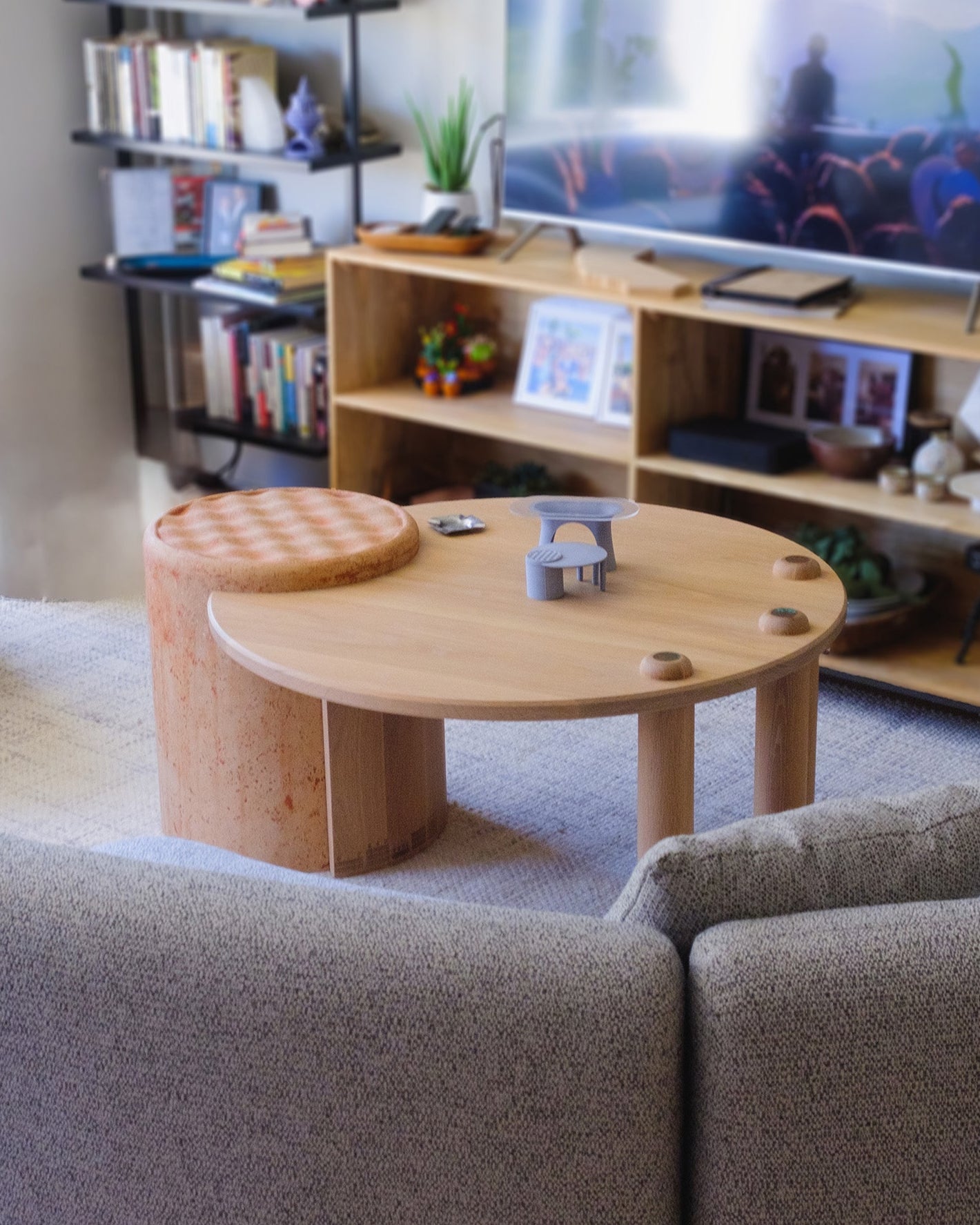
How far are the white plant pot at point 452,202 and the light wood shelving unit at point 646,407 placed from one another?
11cm

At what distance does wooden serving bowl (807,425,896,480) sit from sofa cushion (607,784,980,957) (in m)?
1.75

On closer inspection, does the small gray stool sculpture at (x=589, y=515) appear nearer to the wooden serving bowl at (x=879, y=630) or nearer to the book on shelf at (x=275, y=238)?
the wooden serving bowl at (x=879, y=630)

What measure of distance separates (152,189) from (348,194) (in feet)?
1.71

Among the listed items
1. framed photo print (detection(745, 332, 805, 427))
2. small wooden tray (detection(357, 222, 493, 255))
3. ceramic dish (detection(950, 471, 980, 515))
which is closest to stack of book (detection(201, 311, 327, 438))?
small wooden tray (detection(357, 222, 493, 255))

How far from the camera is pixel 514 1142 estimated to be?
1.18m

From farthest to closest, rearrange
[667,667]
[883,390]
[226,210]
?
1. [226,210]
2. [883,390]
3. [667,667]

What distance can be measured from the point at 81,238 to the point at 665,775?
2.69m

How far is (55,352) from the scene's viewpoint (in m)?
4.10

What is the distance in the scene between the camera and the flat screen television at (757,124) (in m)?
2.78

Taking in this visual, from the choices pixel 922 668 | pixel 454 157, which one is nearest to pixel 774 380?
pixel 922 668

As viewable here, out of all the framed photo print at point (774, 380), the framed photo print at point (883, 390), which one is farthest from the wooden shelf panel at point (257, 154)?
the framed photo print at point (883, 390)

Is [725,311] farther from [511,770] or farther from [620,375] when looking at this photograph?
[511,770]

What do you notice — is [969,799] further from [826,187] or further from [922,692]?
Result: [826,187]

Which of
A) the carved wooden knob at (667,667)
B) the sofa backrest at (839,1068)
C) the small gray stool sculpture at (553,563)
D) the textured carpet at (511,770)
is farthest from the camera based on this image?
the textured carpet at (511,770)
